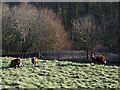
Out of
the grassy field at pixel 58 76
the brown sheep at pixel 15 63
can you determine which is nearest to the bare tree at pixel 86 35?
the grassy field at pixel 58 76

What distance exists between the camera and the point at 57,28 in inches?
2450

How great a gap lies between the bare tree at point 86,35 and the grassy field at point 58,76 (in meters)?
28.1

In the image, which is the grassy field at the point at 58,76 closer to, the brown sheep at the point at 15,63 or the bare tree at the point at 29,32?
the brown sheep at the point at 15,63

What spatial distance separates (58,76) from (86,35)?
3305cm

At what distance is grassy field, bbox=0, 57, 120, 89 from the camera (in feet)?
68.2

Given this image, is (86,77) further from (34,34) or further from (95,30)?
(95,30)

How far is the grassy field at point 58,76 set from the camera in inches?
818

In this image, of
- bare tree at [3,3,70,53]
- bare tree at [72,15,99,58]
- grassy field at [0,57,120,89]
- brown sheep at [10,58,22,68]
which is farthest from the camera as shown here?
bare tree at [72,15,99,58]

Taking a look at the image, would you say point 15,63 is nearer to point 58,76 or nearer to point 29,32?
point 58,76

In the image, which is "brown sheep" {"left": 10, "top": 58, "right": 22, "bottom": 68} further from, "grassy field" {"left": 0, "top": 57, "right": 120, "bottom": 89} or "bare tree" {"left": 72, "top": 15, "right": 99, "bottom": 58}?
"bare tree" {"left": 72, "top": 15, "right": 99, "bottom": 58}

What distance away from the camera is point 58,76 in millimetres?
23266

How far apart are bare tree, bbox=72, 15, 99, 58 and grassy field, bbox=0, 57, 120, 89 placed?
2807 centimetres

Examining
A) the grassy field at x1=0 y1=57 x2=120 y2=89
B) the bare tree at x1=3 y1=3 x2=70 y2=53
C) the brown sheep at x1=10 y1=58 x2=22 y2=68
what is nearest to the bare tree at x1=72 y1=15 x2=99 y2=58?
the bare tree at x1=3 y1=3 x2=70 y2=53

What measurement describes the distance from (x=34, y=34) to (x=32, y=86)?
3444 centimetres
